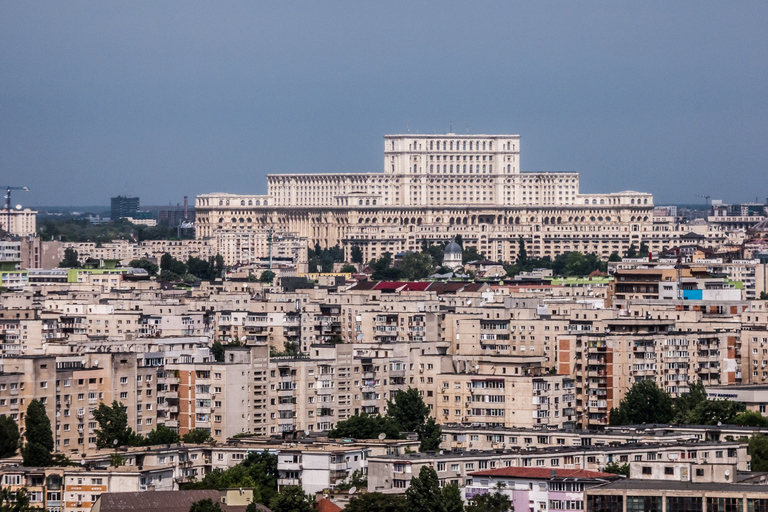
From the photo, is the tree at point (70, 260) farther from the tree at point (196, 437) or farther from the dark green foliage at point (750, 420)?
the dark green foliage at point (750, 420)

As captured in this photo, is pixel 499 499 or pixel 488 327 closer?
pixel 499 499

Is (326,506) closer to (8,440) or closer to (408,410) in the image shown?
(8,440)

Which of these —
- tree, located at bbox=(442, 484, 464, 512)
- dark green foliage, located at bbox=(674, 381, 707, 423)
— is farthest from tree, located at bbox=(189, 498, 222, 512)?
dark green foliage, located at bbox=(674, 381, 707, 423)

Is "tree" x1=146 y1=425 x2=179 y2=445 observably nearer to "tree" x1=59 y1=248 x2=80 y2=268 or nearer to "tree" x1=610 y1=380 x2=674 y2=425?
"tree" x1=610 y1=380 x2=674 y2=425

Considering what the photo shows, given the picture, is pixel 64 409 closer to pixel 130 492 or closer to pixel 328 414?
pixel 328 414

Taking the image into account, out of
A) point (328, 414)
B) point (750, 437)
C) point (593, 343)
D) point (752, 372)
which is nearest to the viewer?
point (750, 437)

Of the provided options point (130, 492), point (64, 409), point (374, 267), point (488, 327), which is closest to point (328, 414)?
point (64, 409)
